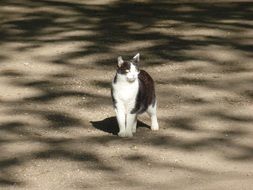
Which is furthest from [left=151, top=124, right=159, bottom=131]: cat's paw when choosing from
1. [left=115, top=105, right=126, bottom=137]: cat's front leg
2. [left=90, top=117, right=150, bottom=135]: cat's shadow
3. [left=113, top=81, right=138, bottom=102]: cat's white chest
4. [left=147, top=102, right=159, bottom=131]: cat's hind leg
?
[left=113, top=81, right=138, bottom=102]: cat's white chest

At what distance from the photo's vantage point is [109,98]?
11.5 meters

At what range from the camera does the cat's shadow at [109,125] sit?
10.4 m

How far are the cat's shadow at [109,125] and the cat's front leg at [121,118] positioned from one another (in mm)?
274

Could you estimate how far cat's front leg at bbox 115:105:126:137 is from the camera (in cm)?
980

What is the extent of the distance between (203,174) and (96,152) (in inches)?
49.5

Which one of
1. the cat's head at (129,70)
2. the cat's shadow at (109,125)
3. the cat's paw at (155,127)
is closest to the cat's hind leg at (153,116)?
the cat's paw at (155,127)

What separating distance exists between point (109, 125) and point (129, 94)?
35.9 inches

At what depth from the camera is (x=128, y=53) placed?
44.5ft

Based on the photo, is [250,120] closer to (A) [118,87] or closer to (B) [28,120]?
(A) [118,87]

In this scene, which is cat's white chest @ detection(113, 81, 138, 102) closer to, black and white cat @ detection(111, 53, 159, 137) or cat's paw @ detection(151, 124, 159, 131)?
black and white cat @ detection(111, 53, 159, 137)

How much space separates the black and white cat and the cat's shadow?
1.11 feet

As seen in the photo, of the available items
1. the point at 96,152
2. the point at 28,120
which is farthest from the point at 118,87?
the point at 28,120

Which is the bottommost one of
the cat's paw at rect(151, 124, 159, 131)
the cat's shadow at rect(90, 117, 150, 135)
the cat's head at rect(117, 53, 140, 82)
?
the cat's shadow at rect(90, 117, 150, 135)

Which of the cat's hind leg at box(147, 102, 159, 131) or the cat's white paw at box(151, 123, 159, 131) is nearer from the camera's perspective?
the cat's hind leg at box(147, 102, 159, 131)
